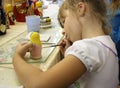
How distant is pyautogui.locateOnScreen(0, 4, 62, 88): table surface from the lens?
0.77 metres

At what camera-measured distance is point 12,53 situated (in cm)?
98

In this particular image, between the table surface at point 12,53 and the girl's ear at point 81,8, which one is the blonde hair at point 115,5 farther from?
the girl's ear at point 81,8

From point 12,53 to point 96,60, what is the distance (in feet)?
1.40

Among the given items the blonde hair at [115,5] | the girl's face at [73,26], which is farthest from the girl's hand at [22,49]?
the blonde hair at [115,5]

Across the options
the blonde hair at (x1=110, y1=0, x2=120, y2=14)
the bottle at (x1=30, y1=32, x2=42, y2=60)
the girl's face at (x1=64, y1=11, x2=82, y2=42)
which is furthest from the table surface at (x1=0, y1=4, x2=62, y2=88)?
the blonde hair at (x1=110, y1=0, x2=120, y2=14)

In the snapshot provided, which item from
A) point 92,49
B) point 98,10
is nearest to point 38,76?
point 92,49

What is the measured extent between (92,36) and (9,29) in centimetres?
81

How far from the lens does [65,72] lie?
2.18ft

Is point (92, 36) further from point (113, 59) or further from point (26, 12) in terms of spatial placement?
point (26, 12)

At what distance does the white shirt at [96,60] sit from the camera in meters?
0.69

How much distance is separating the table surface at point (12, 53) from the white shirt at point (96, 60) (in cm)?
16

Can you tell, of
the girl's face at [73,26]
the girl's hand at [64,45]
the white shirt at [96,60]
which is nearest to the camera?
the white shirt at [96,60]

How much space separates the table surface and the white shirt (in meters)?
0.16

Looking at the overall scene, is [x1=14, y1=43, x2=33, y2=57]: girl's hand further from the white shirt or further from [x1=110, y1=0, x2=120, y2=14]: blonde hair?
[x1=110, y1=0, x2=120, y2=14]: blonde hair
